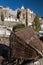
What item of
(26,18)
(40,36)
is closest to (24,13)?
(26,18)

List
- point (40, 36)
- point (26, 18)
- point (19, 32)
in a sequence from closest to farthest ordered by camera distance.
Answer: point (19, 32) < point (40, 36) < point (26, 18)

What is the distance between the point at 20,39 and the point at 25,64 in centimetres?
22

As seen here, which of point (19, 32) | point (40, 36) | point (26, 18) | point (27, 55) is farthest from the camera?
point (26, 18)

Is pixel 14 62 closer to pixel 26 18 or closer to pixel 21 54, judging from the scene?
pixel 21 54

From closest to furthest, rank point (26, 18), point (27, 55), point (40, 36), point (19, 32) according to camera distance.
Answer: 1. point (27, 55)
2. point (19, 32)
3. point (40, 36)
4. point (26, 18)

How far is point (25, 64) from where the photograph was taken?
212 cm

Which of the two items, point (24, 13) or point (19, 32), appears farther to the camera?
point (24, 13)

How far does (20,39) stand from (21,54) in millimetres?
115

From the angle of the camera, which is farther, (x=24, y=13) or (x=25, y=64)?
(x=24, y=13)

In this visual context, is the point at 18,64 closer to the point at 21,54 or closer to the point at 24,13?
A: the point at 21,54

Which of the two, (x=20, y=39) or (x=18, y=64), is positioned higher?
(x=20, y=39)

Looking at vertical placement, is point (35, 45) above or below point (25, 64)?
above

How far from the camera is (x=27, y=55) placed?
1991 mm

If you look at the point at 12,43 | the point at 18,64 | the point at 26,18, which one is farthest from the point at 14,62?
the point at 26,18
